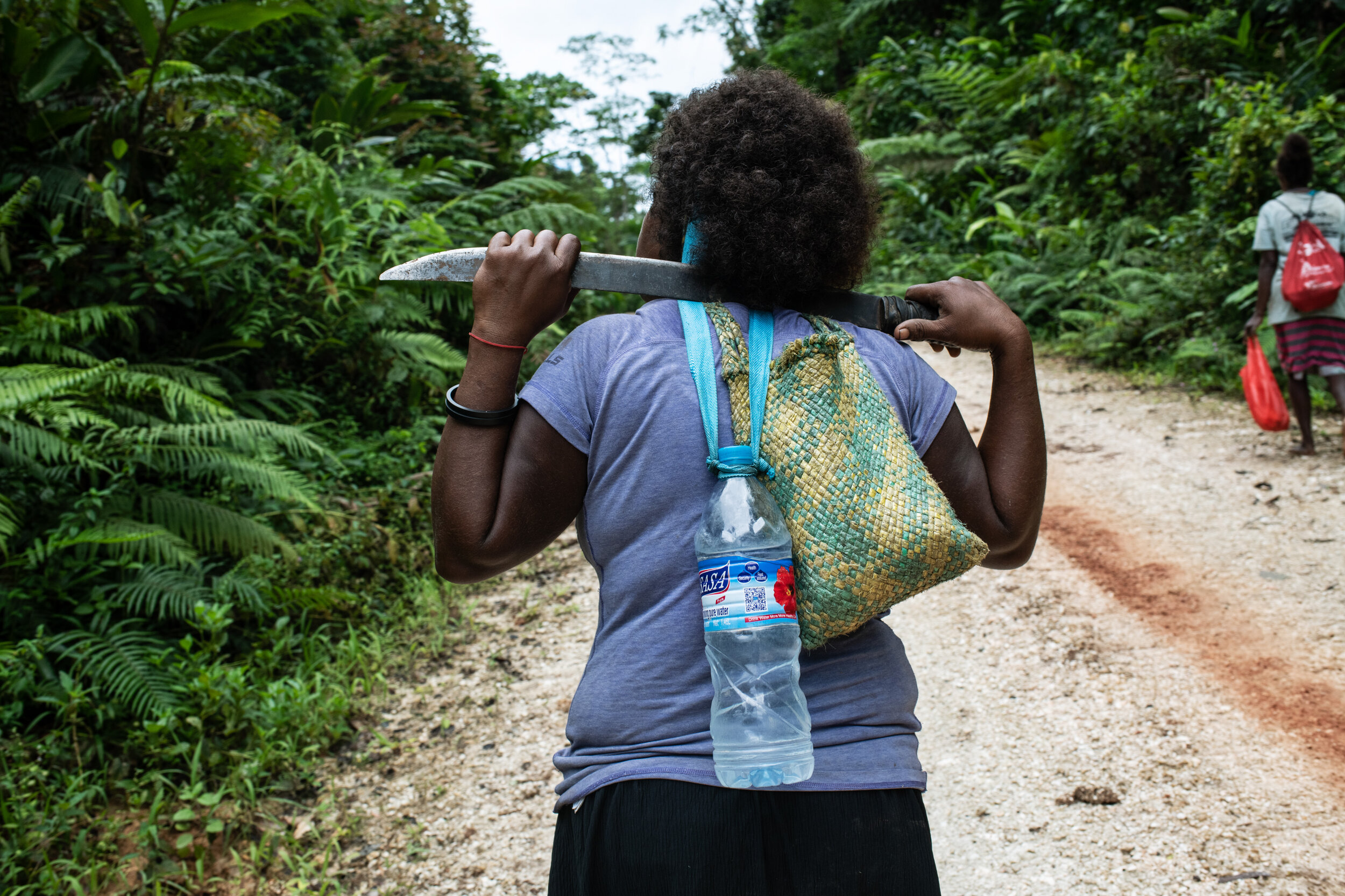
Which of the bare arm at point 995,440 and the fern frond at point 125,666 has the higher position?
the bare arm at point 995,440

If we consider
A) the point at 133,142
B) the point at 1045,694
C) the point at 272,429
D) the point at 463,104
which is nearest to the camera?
the point at 1045,694

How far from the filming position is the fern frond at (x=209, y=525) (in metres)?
4.10

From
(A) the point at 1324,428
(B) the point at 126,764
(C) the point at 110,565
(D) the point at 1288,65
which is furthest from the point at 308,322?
(D) the point at 1288,65

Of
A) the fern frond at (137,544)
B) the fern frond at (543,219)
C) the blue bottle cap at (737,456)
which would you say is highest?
the fern frond at (543,219)

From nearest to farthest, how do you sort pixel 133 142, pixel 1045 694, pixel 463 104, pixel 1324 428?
pixel 1045 694
pixel 133 142
pixel 1324 428
pixel 463 104

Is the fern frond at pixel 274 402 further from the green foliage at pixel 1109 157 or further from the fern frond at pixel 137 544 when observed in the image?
the green foliage at pixel 1109 157

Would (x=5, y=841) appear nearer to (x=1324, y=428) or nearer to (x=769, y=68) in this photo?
(x=769, y=68)

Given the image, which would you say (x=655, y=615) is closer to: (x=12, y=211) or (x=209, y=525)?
(x=209, y=525)

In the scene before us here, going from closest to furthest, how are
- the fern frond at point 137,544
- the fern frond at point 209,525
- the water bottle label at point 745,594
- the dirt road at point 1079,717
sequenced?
1. the water bottle label at point 745,594
2. the dirt road at point 1079,717
3. the fern frond at point 137,544
4. the fern frond at point 209,525

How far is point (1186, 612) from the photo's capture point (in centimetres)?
407

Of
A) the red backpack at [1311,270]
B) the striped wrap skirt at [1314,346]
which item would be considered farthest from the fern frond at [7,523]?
the striped wrap skirt at [1314,346]

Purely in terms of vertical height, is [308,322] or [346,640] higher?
[308,322]

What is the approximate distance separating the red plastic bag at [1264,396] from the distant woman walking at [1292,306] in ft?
0.74

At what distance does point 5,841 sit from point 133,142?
4.23 m
